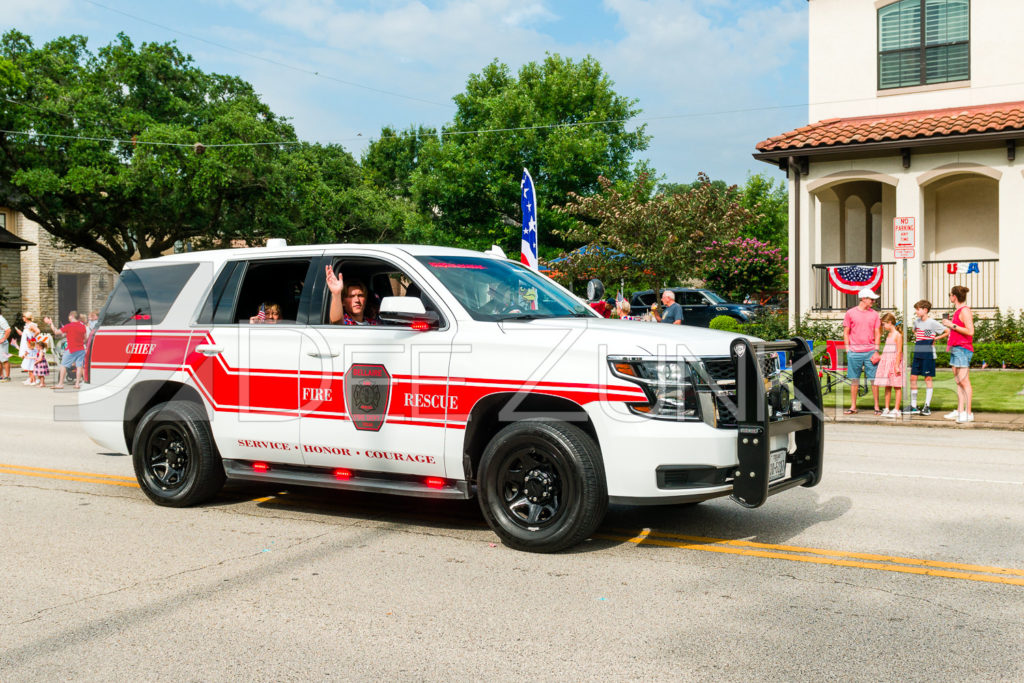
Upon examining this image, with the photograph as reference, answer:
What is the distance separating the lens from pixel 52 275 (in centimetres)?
5325

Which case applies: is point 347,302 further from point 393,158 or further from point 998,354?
point 393,158

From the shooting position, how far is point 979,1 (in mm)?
22406

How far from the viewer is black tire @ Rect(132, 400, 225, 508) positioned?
764 centimetres

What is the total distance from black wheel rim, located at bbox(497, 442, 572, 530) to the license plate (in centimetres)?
133

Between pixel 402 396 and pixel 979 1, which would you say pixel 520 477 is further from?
pixel 979 1

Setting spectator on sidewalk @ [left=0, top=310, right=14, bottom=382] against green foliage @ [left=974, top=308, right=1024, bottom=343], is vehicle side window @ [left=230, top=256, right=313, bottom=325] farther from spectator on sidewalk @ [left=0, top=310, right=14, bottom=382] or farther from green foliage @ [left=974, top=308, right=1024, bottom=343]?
spectator on sidewalk @ [left=0, top=310, right=14, bottom=382]

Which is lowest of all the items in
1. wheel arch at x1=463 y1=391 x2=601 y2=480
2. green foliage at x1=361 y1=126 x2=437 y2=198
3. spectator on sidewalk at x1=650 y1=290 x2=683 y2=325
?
wheel arch at x1=463 y1=391 x2=601 y2=480

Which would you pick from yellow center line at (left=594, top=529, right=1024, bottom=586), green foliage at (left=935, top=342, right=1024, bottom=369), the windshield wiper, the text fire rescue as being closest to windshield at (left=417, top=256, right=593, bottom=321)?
the windshield wiper

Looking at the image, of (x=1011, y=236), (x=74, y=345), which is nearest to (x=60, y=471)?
(x=74, y=345)

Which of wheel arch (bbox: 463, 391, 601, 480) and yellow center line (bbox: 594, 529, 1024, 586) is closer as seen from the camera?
yellow center line (bbox: 594, 529, 1024, 586)

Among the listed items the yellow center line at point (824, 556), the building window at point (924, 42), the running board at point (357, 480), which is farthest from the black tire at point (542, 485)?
the building window at point (924, 42)

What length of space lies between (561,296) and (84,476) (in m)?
5.41

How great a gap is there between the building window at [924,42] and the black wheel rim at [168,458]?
21088mm

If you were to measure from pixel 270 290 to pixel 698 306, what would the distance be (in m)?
22.9
